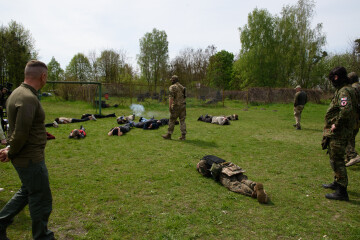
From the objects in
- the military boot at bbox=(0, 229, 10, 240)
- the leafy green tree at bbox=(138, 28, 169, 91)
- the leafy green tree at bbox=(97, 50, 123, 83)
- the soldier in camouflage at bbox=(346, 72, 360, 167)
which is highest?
the leafy green tree at bbox=(138, 28, 169, 91)

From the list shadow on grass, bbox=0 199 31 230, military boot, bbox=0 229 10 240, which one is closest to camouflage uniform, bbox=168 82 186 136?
shadow on grass, bbox=0 199 31 230

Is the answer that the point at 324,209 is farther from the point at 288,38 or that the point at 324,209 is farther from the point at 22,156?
the point at 288,38

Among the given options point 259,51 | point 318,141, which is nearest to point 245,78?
point 259,51

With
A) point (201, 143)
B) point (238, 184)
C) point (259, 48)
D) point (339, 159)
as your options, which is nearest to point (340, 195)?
point (339, 159)

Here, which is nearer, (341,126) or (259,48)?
(341,126)

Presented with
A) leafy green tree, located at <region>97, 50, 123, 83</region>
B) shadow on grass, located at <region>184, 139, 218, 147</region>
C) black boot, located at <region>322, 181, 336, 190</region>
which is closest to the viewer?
black boot, located at <region>322, 181, 336, 190</region>

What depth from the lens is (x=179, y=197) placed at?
13.2 feet

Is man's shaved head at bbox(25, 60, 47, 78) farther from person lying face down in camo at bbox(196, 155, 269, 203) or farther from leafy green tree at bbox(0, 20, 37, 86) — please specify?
leafy green tree at bbox(0, 20, 37, 86)

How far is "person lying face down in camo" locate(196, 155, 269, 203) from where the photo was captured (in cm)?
390

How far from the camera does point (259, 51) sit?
34719 mm

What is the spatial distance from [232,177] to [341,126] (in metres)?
2.17

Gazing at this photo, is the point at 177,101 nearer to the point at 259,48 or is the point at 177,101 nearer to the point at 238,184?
the point at 238,184

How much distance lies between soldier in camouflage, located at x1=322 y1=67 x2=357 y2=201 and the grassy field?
344 mm

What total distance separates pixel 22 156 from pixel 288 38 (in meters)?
38.9
